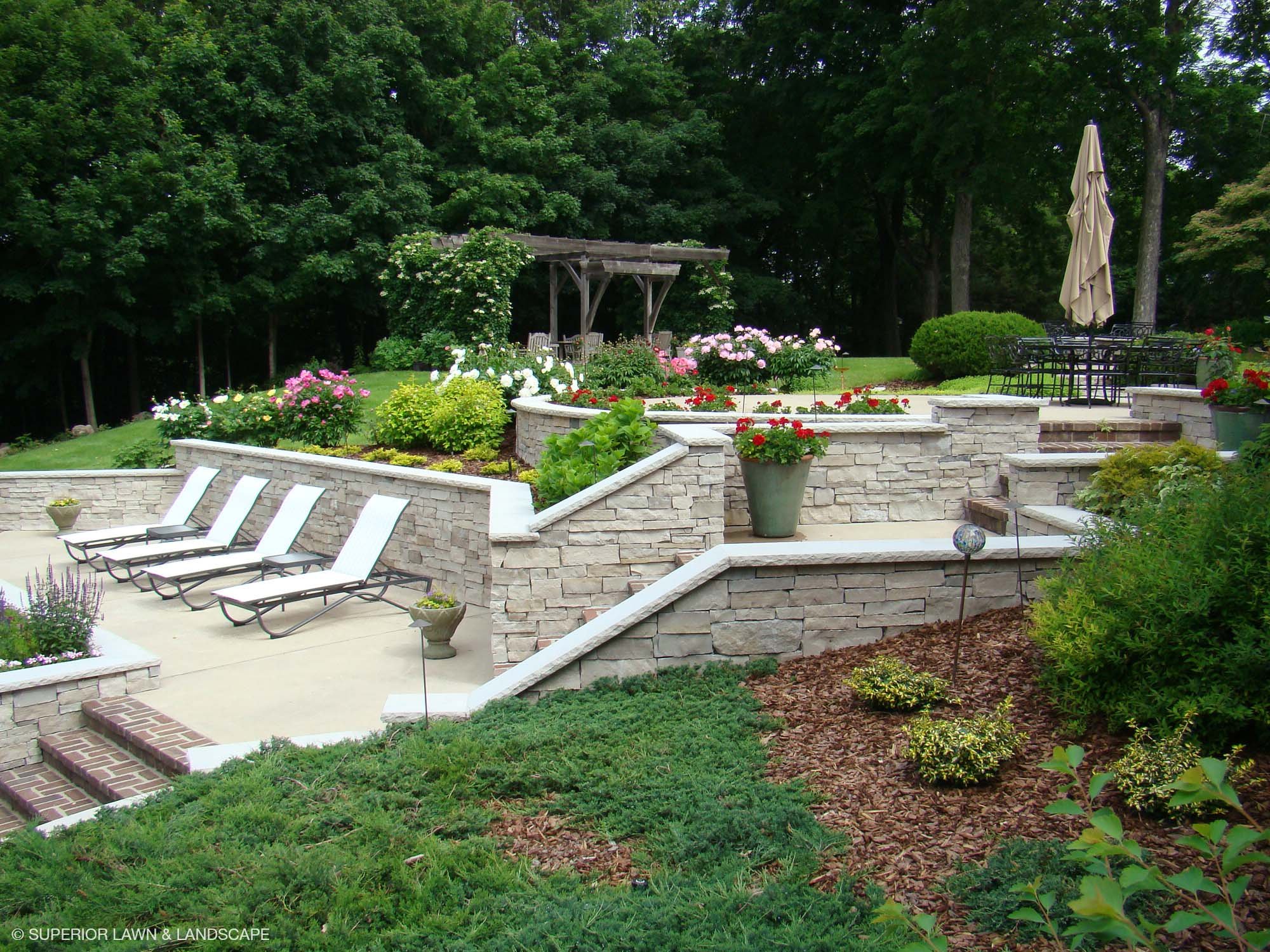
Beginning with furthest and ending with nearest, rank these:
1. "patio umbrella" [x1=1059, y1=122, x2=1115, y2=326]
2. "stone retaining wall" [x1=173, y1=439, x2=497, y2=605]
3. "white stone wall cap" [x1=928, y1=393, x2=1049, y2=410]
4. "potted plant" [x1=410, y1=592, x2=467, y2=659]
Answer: "patio umbrella" [x1=1059, y1=122, x2=1115, y2=326], "stone retaining wall" [x1=173, y1=439, x2=497, y2=605], "white stone wall cap" [x1=928, y1=393, x2=1049, y2=410], "potted plant" [x1=410, y1=592, x2=467, y2=659]

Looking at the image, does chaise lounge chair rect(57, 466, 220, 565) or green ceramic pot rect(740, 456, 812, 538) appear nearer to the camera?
green ceramic pot rect(740, 456, 812, 538)

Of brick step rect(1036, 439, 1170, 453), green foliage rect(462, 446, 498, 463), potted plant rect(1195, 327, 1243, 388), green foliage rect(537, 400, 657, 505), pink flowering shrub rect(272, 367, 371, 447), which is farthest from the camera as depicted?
pink flowering shrub rect(272, 367, 371, 447)

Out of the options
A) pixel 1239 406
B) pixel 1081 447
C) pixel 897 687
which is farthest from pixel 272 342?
pixel 897 687

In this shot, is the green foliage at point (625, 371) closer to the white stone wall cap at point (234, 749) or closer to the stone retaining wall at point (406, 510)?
the stone retaining wall at point (406, 510)

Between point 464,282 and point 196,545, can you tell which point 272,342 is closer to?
point 464,282

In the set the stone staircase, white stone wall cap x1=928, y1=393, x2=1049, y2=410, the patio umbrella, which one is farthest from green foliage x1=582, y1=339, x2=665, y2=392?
the stone staircase

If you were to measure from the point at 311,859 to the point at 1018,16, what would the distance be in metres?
23.1

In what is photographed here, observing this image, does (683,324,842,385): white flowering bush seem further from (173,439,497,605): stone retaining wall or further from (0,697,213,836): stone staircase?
(0,697,213,836): stone staircase

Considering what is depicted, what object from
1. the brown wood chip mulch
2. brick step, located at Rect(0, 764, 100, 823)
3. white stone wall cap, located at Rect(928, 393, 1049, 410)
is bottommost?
brick step, located at Rect(0, 764, 100, 823)

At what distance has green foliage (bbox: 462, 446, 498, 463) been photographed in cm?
914

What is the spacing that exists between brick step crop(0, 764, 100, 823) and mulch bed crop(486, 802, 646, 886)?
93.1 inches

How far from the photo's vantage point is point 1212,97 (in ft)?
63.8

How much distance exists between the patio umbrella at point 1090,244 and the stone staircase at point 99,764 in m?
9.53

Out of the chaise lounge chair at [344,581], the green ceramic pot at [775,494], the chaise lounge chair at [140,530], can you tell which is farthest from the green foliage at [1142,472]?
the chaise lounge chair at [140,530]
